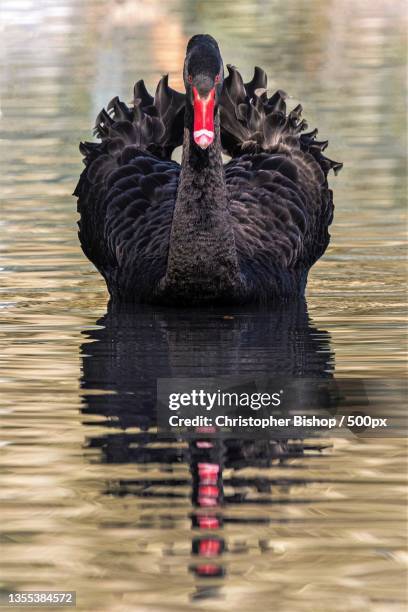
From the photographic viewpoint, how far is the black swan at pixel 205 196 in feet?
36.1

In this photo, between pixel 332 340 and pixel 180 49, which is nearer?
pixel 332 340

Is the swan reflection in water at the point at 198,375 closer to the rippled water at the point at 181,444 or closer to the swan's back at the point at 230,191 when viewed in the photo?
the rippled water at the point at 181,444

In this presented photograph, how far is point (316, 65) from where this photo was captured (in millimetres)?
27719

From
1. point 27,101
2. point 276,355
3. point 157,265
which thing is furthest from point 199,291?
point 27,101

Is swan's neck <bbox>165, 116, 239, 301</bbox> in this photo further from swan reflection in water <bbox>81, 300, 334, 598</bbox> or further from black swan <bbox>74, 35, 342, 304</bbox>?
swan reflection in water <bbox>81, 300, 334, 598</bbox>

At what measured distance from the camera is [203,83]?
421 inches

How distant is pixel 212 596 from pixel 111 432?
214 cm

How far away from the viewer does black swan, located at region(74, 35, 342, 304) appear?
36.1 feet

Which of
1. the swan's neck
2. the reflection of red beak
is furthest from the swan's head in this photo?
the swan's neck

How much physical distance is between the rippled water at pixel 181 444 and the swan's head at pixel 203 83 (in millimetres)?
1160

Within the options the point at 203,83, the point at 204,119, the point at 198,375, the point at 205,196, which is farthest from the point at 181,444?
the point at 205,196

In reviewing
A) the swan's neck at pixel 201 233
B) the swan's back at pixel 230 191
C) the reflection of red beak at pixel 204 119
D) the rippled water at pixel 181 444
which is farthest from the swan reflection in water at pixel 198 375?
the reflection of red beak at pixel 204 119

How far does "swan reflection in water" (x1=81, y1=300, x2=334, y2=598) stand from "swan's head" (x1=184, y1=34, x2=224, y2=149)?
111 centimetres

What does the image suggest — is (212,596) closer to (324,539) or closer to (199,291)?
(324,539)
